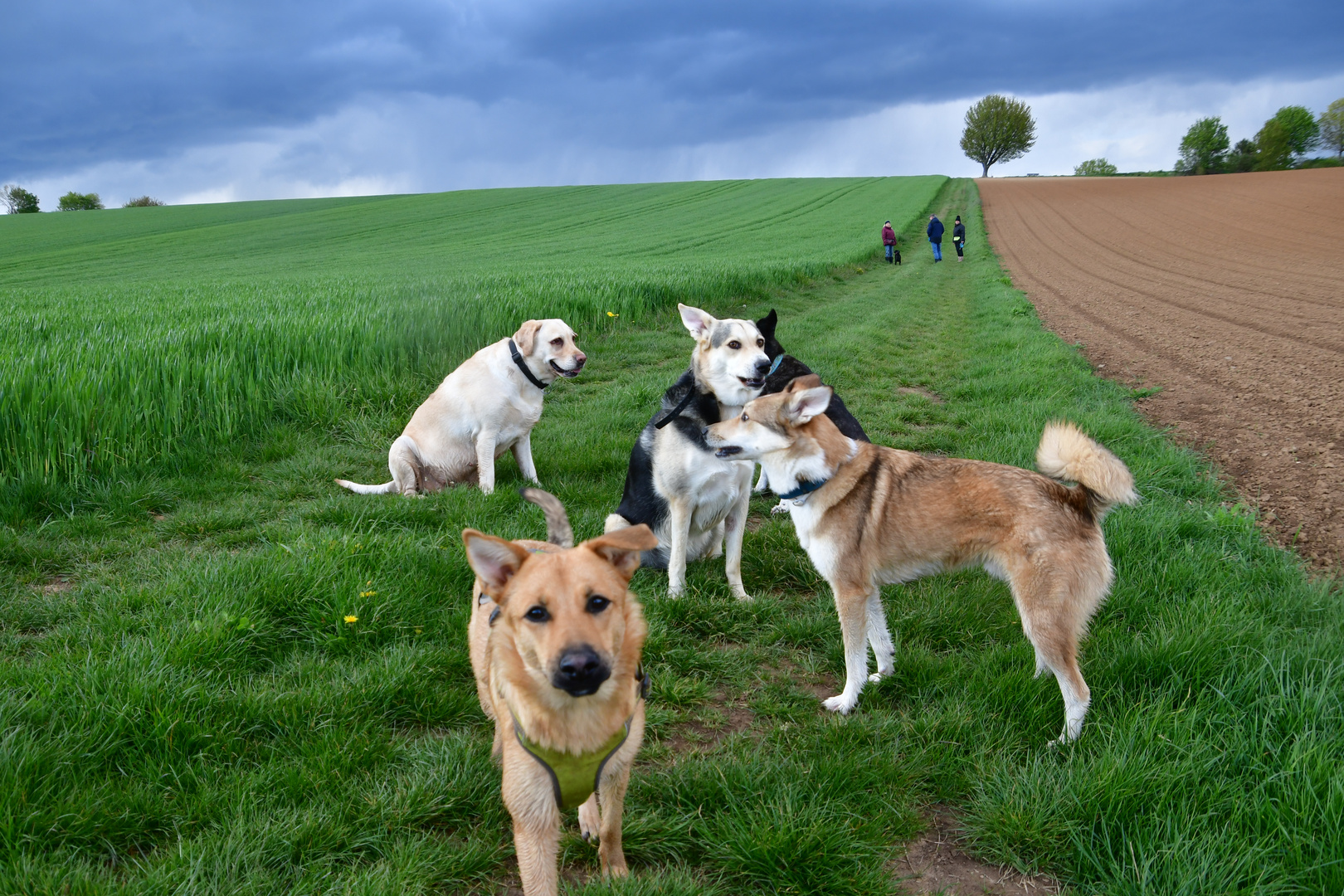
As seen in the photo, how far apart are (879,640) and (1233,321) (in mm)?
15510

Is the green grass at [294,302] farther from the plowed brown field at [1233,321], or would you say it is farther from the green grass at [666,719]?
the plowed brown field at [1233,321]

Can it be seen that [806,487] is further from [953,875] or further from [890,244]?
[890,244]

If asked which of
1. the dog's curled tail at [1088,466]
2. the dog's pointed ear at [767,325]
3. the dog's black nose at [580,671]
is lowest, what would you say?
the dog's black nose at [580,671]

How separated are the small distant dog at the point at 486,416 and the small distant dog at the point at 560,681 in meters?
4.15

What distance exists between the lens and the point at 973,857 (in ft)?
8.84

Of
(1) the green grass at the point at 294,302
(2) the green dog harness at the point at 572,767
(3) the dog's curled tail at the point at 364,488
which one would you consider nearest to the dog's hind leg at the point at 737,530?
(2) the green dog harness at the point at 572,767

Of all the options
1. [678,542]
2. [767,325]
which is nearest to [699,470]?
[678,542]

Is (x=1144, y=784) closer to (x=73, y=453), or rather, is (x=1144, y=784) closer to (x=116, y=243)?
(x=73, y=453)

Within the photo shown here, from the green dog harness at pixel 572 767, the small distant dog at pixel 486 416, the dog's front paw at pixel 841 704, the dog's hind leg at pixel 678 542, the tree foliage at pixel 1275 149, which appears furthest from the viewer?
the tree foliage at pixel 1275 149

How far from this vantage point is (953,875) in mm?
2613

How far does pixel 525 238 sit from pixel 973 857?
40292 mm

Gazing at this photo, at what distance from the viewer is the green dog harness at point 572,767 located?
2479 millimetres

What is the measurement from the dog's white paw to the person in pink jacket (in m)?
29.6

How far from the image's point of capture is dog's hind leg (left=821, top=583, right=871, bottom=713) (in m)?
3.59
